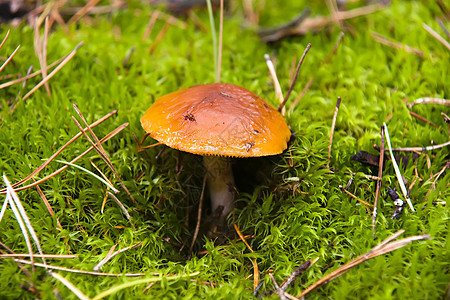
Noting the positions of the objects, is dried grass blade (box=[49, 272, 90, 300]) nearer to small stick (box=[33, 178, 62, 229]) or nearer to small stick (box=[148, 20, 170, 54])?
small stick (box=[33, 178, 62, 229])

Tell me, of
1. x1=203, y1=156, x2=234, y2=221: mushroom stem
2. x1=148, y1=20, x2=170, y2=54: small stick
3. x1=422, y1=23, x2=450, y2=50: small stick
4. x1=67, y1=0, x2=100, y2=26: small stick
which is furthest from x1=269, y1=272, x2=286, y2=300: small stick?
x1=67, y1=0, x2=100, y2=26: small stick

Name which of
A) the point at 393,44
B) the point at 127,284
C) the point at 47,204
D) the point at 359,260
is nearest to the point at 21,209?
the point at 47,204

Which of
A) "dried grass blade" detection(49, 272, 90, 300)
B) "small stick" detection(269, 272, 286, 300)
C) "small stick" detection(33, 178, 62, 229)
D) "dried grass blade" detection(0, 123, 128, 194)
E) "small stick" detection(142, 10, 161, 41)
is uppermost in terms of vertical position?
"small stick" detection(142, 10, 161, 41)

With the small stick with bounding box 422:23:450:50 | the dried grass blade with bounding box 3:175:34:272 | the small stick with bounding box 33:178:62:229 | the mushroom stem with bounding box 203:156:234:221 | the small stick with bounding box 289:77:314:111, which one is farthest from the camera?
the small stick with bounding box 422:23:450:50

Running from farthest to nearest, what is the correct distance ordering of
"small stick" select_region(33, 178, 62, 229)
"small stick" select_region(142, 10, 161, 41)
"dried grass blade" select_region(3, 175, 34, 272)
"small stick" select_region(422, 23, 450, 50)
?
"small stick" select_region(142, 10, 161, 41)
"small stick" select_region(422, 23, 450, 50)
"small stick" select_region(33, 178, 62, 229)
"dried grass blade" select_region(3, 175, 34, 272)

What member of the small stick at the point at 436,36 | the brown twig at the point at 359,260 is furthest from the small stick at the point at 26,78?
the small stick at the point at 436,36

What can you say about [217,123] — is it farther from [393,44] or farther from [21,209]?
[393,44]

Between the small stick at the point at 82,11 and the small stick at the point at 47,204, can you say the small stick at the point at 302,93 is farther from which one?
the small stick at the point at 82,11
